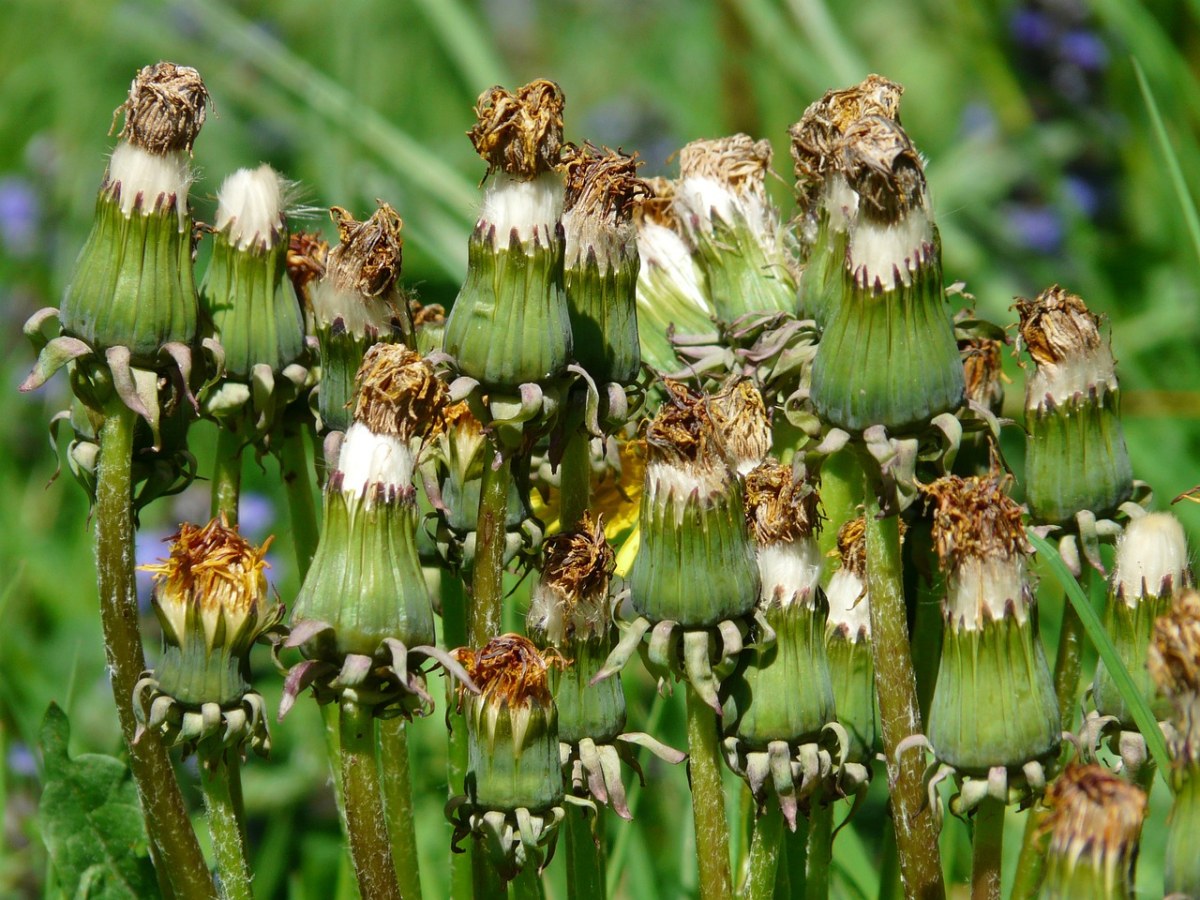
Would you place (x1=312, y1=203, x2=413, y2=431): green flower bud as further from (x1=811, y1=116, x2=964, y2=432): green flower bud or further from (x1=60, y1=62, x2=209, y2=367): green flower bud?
(x1=811, y1=116, x2=964, y2=432): green flower bud

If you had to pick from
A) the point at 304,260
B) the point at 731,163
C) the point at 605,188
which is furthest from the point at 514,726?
the point at 731,163

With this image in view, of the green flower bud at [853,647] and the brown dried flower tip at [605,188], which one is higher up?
the brown dried flower tip at [605,188]

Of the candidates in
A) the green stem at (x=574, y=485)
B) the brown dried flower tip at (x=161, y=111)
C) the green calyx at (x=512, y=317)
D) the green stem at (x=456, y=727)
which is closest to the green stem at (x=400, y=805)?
the green stem at (x=456, y=727)

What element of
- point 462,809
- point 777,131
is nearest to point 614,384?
point 462,809

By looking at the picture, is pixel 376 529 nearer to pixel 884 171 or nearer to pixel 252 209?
pixel 252 209

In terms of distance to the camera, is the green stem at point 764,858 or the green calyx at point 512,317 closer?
the green calyx at point 512,317

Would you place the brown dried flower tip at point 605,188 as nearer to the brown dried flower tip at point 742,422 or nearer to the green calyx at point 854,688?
the brown dried flower tip at point 742,422
